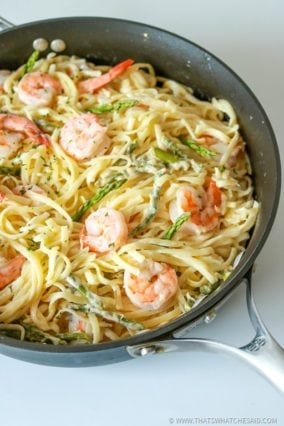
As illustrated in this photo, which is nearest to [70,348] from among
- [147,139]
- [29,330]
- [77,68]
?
[29,330]

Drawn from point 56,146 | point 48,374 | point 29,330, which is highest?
point 56,146

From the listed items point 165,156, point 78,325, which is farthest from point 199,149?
point 78,325

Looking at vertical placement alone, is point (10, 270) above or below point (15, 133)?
below

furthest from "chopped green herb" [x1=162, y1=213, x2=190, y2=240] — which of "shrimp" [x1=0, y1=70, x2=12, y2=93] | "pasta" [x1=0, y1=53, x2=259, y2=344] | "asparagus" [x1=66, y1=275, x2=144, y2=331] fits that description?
"shrimp" [x1=0, y1=70, x2=12, y2=93]

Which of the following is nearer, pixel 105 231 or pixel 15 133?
pixel 105 231

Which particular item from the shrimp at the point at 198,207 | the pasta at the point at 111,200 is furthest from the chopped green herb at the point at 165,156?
the shrimp at the point at 198,207

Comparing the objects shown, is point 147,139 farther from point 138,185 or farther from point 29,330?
point 29,330

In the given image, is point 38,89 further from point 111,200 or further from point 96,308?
point 96,308
